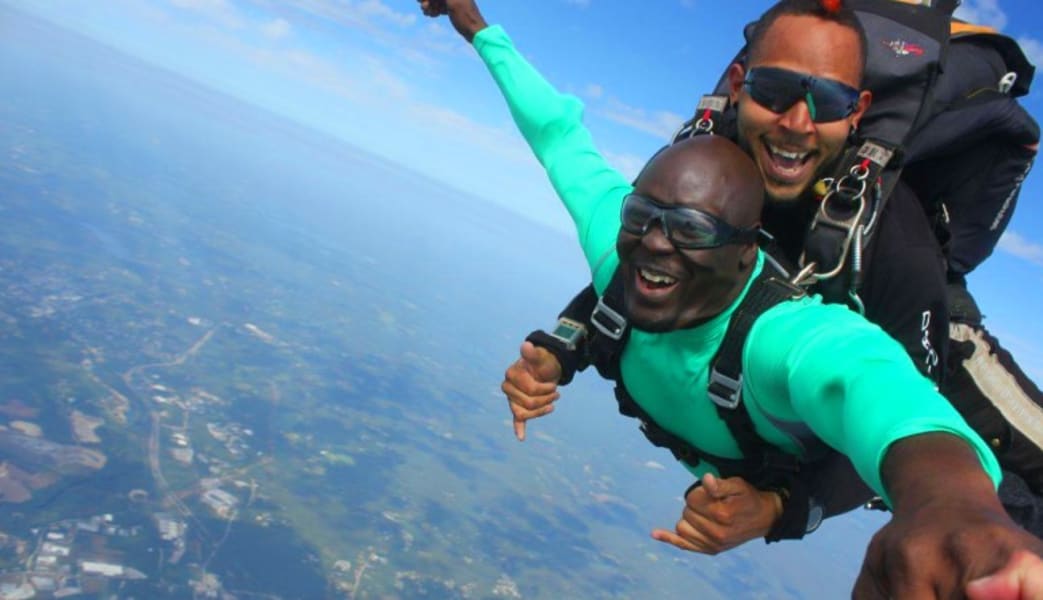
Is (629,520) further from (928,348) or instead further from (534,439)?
(928,348)

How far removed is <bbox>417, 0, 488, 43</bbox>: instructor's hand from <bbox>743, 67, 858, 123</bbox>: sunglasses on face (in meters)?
1.92

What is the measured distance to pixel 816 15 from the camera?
2760mm

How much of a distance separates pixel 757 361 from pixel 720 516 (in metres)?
0.61

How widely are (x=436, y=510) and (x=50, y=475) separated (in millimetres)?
37127

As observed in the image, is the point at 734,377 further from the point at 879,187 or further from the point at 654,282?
the point at 879,187

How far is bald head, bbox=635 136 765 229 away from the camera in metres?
2.51

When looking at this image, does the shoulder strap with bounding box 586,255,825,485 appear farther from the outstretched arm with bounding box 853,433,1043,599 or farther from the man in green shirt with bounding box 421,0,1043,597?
the outstretched arm with bounding box 853,433,1043,599

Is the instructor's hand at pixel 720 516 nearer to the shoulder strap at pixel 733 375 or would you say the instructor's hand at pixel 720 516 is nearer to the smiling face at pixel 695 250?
the shoulder strap at pixel 733 375

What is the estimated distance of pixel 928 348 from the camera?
8.64 ft

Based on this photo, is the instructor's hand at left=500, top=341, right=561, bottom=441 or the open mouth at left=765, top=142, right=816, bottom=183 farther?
the instructor's hand at left=500, top=341, right=561, bottom=441

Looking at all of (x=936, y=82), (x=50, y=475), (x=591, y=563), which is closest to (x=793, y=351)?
(x=936, y=82)

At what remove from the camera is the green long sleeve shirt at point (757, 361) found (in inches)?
54.6

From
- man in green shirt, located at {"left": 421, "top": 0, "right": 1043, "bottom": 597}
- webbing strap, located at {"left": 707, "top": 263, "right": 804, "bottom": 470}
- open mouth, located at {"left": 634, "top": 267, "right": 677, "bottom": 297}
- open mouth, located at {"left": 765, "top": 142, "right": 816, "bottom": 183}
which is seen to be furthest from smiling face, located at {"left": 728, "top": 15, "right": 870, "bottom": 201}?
open mouth, located at {"left": 634, "top": 267, "right": 677, "bottom": 297}

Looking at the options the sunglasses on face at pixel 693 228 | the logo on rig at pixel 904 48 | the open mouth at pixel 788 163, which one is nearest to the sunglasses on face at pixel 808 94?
the open mouth at pixel 788 163
